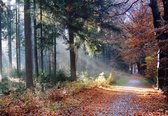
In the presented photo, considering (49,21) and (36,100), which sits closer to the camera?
(36,100)

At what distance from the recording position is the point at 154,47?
14.6 metres

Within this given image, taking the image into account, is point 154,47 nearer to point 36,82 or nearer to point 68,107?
point 68,107

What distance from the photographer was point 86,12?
20281mm

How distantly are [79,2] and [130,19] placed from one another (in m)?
17.5

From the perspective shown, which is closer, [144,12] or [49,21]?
[49,21]

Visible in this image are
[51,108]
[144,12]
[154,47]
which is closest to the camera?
[51,108]

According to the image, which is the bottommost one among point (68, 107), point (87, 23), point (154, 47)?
point (68, 107)

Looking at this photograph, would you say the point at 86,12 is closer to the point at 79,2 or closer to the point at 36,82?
the point at 79,2

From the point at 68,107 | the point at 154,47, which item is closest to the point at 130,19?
the point at 154,47

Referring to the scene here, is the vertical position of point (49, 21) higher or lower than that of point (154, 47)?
higher

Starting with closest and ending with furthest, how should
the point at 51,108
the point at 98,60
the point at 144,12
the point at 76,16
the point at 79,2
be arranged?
the point at 51,108
the point at 79,2
the point at 76,16
the point at 144,12
the point at 98,60

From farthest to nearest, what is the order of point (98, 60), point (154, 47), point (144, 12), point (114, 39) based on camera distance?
point (98, 60)
point (114, 39)
point (144, 12)
point (154, 47)

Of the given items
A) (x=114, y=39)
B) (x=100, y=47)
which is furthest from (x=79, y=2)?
(x=114, y=39)

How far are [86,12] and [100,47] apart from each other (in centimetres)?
447
